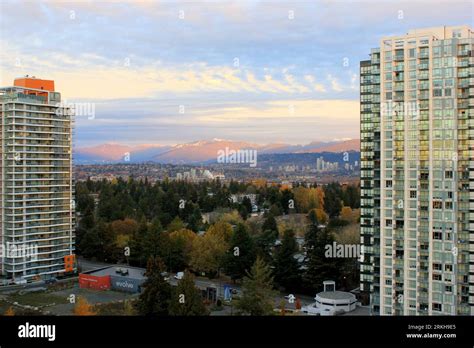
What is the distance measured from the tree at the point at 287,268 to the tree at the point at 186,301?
2997mm

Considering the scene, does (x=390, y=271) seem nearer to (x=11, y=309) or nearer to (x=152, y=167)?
(x=11, y=309)

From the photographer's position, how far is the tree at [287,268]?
898 centimetres

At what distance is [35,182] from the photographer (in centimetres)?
1027

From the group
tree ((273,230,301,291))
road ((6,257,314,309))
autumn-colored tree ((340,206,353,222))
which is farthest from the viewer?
autumn-colored tree ((340,206,353,222))

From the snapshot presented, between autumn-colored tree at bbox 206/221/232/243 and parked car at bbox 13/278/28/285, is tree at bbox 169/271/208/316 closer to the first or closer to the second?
autumn-colored tree at bbox 206/221/232/243

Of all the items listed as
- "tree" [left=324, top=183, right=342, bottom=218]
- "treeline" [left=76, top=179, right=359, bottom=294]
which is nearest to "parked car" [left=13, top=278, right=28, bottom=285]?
"treeline" [left=76, top=179, right=359, bottom=294]

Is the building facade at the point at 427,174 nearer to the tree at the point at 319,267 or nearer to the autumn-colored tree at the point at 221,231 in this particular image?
the tree at the point at 319,267

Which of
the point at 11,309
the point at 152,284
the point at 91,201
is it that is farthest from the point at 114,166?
the point at 152,284

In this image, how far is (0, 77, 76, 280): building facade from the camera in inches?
392

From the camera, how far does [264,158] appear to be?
17828 millimetres

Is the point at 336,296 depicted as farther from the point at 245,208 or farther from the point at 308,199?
the point at 308,199

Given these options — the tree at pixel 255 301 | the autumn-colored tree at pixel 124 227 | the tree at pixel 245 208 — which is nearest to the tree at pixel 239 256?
the tree at pixel 255 301

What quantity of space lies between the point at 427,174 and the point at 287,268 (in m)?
3.26

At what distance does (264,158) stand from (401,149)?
11080 millimetres
